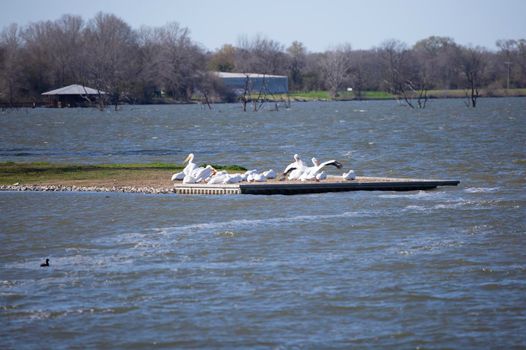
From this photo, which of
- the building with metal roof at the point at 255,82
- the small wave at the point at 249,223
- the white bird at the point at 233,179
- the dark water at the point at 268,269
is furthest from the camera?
the building with metal roof at the point at 255,82

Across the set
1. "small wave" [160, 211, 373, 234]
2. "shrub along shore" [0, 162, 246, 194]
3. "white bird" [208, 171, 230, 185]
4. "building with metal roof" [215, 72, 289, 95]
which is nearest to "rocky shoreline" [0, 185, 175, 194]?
"shrub along shore" [0, 162, 246, 194]

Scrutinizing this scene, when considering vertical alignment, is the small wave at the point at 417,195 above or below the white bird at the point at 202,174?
below

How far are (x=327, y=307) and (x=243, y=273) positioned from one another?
2.94 metres

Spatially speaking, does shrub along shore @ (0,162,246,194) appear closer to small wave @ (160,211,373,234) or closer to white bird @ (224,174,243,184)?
white bird @ (224,174,243,184)

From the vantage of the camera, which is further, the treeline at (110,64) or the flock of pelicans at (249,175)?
the treeline at (110,64)

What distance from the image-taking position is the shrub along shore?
33.1 meters

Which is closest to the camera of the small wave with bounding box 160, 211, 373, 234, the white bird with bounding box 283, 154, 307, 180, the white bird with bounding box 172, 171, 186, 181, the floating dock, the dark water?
the dark water

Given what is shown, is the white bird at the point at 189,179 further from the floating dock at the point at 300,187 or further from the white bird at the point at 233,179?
the white bird at the point at 233,179

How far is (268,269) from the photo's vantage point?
2034 centimetres

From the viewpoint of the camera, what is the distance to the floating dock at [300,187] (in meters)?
31.0

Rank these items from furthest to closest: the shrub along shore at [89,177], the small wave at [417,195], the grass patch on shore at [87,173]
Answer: the grass patch on shore at [87,173]
the shrub along shore at [89,177]
the small wave at [417,195]

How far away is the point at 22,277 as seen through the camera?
1997cm

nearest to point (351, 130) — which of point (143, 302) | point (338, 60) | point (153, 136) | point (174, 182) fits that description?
point (153, 136)

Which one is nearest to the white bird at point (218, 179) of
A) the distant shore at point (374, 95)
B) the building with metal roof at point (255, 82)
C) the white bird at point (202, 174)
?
the white bird at point (202, 174)
